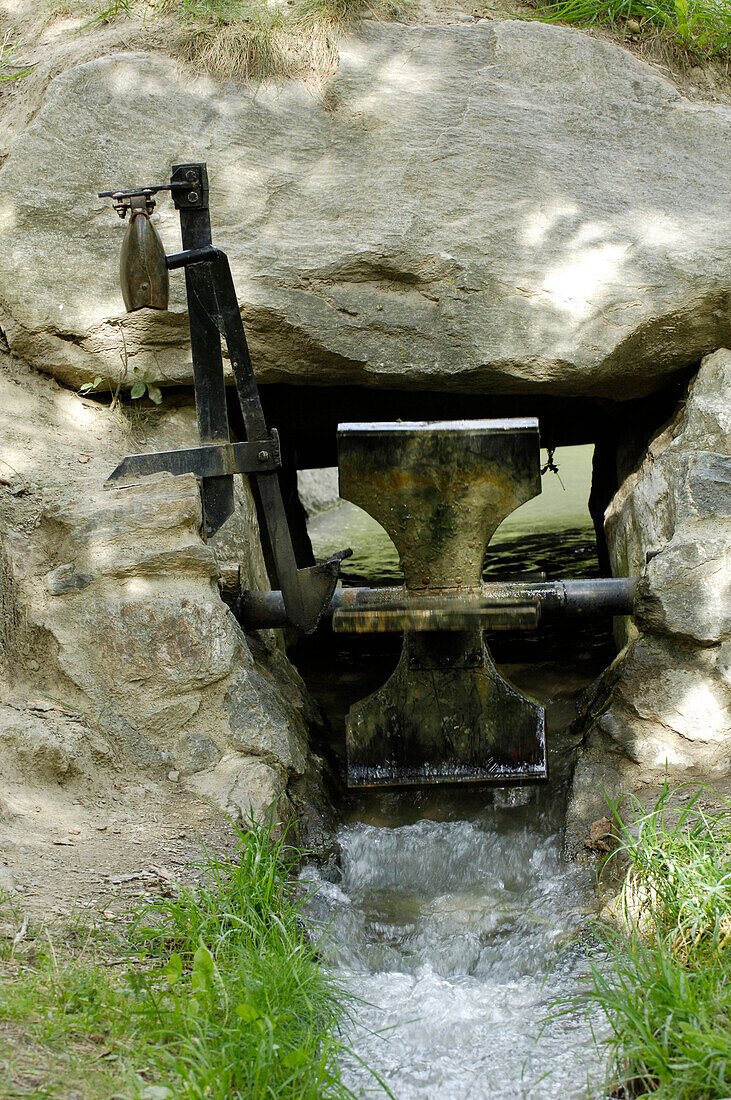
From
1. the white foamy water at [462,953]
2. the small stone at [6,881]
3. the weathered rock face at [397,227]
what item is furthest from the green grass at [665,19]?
the small stone at [6,881]

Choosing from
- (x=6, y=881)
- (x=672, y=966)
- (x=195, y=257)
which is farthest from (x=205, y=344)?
(x=672, y=966)

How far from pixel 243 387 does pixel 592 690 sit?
5.91 ft

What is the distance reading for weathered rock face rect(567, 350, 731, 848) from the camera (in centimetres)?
316

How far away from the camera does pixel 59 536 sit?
10.8 ft

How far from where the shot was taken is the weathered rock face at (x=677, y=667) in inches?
125

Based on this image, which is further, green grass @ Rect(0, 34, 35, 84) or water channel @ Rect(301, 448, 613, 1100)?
green grass @ Rect(0, 34, 35, 84)

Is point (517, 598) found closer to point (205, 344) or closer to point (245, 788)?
point (245, 788)

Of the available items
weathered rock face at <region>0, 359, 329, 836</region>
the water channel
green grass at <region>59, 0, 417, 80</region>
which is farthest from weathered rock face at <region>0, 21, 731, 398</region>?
the water channel

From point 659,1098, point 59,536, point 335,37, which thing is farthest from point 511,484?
point 335,37

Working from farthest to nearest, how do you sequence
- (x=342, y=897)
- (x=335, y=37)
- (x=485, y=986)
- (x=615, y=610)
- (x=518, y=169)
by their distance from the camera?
(x=335, y=37), (x=518, y=169), (x=615, y=610), (x=342, y=897), (x=485, y=986)

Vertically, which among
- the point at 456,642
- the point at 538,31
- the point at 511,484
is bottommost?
the point at 456,642

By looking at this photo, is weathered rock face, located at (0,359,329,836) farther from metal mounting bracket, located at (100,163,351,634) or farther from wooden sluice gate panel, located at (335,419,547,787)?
wooden sluice gate panel, located at (335,419,547,787)

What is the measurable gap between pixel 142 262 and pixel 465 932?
2160mm

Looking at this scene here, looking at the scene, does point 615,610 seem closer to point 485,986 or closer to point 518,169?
point 485,986
